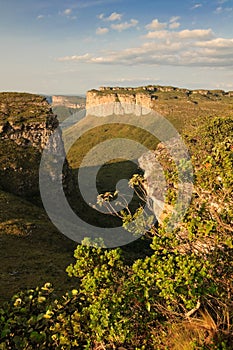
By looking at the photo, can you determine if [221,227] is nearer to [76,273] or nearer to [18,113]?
[76,273]

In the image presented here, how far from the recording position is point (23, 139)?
97.6 meters

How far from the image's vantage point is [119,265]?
11.9 m

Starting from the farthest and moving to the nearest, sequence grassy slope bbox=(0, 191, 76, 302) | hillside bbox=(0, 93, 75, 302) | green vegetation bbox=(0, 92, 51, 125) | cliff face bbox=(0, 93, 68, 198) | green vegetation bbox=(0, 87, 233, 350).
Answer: green vegetation bbox=(0, 92, 51, 125) → cliff face bbox=(0, 93, 68, 198) → hillside bbox=(0, 93, 75, 302) → grassy slope bbox=(0, 191, 76, 302) → green vegetation bbox=(0, 87, 233, 350)

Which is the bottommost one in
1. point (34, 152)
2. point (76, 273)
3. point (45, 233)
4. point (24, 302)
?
point (45, 233)

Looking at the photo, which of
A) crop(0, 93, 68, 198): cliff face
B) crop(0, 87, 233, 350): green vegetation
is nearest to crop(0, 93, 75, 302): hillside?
crop(0, 93, 68, 198): cliff face

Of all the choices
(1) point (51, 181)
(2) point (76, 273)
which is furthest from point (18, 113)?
(2) point (76, 273)

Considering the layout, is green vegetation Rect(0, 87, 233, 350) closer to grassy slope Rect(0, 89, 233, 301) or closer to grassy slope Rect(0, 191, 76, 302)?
grassy slope Rect(0, 191, 76, 302)

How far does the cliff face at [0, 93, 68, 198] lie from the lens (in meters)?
84.4

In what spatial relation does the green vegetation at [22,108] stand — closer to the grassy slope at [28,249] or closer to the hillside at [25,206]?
the hillside at [25,206]

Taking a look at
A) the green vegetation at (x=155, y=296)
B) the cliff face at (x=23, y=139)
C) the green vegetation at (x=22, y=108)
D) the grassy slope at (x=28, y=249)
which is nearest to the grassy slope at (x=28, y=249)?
the grassy slope at (x=28, y=249)

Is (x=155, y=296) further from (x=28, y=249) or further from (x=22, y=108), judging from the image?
(x=22, y=108)

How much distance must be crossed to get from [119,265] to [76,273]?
165 cm

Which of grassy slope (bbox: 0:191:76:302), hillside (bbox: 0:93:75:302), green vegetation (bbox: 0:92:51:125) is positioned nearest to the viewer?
grassy slope (bbox: 0:191:76:302)

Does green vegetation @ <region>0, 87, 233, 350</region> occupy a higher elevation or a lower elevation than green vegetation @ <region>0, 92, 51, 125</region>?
lower
